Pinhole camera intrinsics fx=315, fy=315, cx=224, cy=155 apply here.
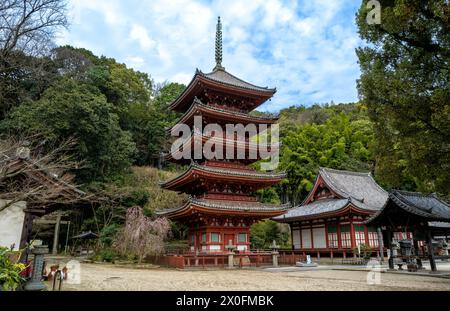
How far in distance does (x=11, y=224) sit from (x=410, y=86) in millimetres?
Result: 13993

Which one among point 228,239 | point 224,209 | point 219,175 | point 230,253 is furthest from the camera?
point 228,239

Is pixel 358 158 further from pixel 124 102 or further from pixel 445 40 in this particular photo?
pixel 445 40

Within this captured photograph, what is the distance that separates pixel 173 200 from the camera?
33.8 m

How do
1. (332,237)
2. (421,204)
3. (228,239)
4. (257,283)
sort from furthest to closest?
(332,237), (228,239), (421,204), (257,283)

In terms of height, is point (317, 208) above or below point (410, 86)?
below

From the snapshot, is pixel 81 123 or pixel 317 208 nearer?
pixel 317 208

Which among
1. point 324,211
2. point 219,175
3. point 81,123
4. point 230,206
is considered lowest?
point 230,206

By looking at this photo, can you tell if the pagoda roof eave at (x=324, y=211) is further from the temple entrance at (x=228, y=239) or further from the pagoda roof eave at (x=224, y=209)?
the temple entrance at (x=228, y=239)

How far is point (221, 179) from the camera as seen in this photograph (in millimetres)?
20453

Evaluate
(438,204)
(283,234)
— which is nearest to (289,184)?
(283,234)

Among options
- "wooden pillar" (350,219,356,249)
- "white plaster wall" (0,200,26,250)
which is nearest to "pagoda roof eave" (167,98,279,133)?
"wooden pillar" (350,219,356,249)

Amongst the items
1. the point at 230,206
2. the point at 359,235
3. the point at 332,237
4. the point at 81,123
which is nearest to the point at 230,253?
the point at 230,206

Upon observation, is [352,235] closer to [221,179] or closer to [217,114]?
[221,179]

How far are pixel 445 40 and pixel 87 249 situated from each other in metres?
31.1
